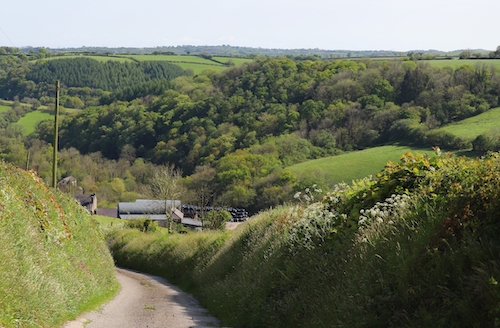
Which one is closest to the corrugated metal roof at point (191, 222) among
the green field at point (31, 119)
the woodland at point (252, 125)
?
the woodland at point (252, 125)

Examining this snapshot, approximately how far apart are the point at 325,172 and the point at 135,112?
76.6 m

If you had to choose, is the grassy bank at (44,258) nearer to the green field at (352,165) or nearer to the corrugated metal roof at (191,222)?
the corrugated metal roof at (191,222)

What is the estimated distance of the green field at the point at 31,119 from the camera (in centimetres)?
14762

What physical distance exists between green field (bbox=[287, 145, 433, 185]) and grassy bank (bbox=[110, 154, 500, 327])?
72.3 m

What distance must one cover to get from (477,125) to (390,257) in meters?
94.5

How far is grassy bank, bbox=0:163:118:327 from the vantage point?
10320 millimetres

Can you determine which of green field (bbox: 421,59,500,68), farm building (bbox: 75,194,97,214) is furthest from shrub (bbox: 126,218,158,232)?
green field (bbox: 421,59,500,68)

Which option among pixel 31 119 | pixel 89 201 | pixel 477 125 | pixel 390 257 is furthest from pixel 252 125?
pixel 390 257

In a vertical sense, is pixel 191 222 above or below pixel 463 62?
below

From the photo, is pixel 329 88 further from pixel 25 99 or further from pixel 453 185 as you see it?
pixel 453 185

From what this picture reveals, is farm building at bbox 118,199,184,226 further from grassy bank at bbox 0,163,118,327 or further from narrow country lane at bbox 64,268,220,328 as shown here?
narrow country lane at bbox 64,268,220,328

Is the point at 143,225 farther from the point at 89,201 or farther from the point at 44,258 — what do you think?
the point at 44,258

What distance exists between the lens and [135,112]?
15488 cm

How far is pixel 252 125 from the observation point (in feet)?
443
